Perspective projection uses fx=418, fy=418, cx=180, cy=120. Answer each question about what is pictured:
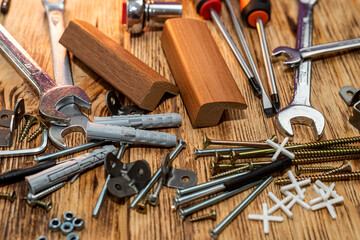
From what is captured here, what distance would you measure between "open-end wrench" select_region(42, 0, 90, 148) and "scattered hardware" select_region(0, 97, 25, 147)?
0.15m

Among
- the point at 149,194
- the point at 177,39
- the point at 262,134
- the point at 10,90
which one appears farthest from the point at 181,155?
the point at 10,90

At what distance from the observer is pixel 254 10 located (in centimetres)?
222

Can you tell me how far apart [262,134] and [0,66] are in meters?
1.28

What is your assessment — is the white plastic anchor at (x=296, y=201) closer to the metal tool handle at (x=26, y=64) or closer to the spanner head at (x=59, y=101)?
the spanner head at (x=59, y=101)

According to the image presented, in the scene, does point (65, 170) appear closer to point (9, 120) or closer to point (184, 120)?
point (9, 120)

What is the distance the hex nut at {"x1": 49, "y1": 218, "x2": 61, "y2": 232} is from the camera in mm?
1470

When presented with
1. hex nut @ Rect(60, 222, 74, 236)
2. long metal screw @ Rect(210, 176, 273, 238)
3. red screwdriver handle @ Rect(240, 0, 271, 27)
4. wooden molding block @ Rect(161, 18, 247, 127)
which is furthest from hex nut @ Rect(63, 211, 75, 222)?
red screwdriver handle @ Rect(240, 0, 271, 27)

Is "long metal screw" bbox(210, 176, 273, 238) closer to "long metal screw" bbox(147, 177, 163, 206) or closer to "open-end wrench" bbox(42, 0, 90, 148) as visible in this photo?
"long metal screw" bbox(147, 177, 163, 206)

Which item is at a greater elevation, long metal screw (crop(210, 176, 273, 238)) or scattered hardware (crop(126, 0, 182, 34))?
scattered hardware (crop(126, 0, 182, 34))

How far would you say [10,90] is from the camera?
192 centimetres

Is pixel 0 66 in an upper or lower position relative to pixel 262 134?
upper

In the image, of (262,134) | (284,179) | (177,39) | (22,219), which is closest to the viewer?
(22,219)

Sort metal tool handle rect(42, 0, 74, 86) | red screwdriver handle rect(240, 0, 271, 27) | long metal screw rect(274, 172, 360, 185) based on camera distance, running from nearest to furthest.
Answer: long metal screw rect(274, 172, 360, 185)
metal tool handle rect(42, 0, 74, 86)
red screwdriver handle rect(240, 0, 271, 27)

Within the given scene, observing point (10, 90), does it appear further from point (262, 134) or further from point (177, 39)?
point (262, 134)
